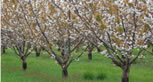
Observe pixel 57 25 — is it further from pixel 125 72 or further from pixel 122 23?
pixel 122 23

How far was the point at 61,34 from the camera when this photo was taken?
11547 millimetres

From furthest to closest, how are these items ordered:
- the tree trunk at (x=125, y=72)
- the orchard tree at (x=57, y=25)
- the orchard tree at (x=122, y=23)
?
the orchard tree at (x=57, y=25) → the tree trunk at (x=125, y=72) → the orchard tree at (x=122, y=23)

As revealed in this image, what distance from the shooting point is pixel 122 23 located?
783 centimetres

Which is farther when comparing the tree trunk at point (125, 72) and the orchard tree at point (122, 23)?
the tree trunk at point (125, 72)

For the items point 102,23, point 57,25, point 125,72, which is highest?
point 102,23

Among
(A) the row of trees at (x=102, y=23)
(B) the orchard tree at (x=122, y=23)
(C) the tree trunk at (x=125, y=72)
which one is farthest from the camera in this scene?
(C) the tree trunk at (x=125, y=72)

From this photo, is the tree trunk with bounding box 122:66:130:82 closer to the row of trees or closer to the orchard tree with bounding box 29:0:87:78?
the row of trees

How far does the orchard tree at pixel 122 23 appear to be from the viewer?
674 cm

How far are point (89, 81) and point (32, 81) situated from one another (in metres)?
2.95

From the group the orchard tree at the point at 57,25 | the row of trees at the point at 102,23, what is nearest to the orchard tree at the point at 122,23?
the row of trees at the point at 102,23

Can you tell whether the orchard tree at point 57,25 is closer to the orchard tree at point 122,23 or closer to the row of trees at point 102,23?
the row of trees at point 102,23

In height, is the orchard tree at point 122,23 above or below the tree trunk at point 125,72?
above

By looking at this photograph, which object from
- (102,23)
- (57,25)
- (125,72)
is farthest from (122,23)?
(57,25)

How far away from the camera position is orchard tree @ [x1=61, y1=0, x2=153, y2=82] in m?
6.74
